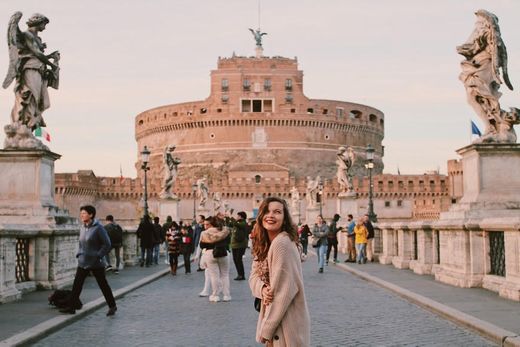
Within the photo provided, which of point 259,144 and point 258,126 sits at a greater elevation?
point 258,126

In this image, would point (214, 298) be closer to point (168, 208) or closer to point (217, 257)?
point (217, 257)

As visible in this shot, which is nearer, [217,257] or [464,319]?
[464,319]

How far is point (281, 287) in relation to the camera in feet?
12.9

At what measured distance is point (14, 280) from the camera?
9.38 metres

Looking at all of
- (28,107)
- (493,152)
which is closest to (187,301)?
(28,107)

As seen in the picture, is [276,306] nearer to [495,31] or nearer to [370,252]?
[495,31]

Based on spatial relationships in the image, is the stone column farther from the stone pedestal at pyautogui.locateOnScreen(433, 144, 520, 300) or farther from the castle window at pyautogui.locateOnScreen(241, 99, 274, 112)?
the castle window at pyautogui.locateOnScreen(241, 99, 274, 112)

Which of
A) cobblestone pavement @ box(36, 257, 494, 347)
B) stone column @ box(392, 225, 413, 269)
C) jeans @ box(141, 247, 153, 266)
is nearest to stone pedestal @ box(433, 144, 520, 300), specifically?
cobblestone pavement @ box(36, 257, 494, 347)

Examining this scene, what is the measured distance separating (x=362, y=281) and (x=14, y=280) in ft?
20.6

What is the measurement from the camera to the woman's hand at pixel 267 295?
396 centimetres

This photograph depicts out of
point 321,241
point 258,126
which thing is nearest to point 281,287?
point 321,241

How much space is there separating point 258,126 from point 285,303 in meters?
81.5

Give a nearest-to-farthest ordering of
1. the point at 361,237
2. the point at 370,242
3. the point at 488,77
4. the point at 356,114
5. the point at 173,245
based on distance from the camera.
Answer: the point at 488,77, the point at 173,245, the point at 361,237, the point at 370,242, the point at 356,114

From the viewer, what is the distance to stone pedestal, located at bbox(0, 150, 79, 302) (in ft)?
33.9
